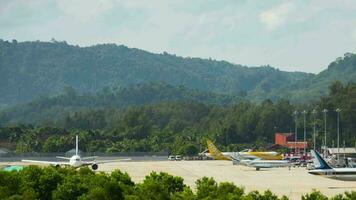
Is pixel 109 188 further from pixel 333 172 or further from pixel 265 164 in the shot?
pixel 265 164

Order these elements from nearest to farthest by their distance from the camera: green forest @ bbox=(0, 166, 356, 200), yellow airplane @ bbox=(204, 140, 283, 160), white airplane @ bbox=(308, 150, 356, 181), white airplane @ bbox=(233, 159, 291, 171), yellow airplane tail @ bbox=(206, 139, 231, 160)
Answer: green forest @ bbox=(0, 166, 356, 200) → white airplane @ bbox=(308, 150, 356, 181) → white airplane @ bbox=(233, 159, 291, 171) → yellow airplane @ bbox=(204, 140, 283, 160) → yellow airplane tail @ bbox=(206, 139, 231, 160)

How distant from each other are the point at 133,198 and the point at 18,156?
120m

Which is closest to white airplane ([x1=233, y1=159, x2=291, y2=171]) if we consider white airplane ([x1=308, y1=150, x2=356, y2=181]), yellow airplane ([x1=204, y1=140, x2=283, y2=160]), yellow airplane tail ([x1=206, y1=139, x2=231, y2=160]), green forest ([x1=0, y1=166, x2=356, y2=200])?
yellow airplane ([x1=204, y1=140, x2=283, y2=160])

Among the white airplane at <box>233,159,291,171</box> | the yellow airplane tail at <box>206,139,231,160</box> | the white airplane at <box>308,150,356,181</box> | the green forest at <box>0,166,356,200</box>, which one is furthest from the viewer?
the yellow airplane tail at <box>206,139,231,160</box>

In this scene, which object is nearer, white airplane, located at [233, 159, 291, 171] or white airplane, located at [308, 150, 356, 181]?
white airplane, located at [308, 150, 356, 181]

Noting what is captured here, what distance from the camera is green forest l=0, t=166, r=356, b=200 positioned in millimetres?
38281

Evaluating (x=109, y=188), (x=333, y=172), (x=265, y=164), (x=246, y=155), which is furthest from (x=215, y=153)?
(x=109, y=188)

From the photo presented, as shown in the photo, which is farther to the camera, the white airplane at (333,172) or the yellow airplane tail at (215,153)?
the yellow airplane tail at (215,153)

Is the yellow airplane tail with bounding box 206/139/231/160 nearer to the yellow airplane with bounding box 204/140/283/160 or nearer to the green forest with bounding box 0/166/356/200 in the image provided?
the yellow airplane with bounding box 204/140/283/160

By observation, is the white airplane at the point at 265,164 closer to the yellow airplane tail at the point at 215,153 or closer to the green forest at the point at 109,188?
the yellow airplane tail at the point at 215,153

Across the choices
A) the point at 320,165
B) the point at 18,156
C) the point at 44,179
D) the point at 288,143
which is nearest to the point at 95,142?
the point at 18,156

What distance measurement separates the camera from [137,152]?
577ft

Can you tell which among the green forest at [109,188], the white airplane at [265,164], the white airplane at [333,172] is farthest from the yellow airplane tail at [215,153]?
the green forest at [109,188]

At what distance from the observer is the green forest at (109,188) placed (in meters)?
38.3
